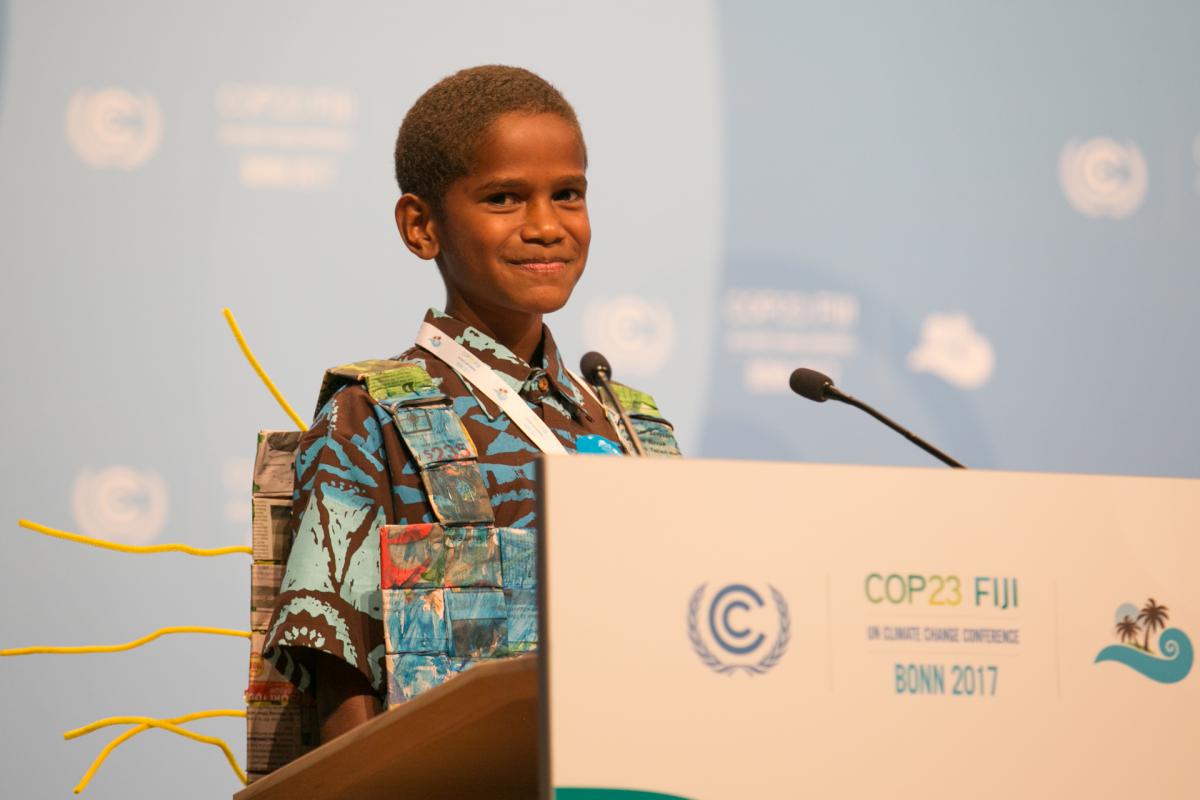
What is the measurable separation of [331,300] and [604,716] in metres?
1.70

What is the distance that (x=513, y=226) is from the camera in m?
1.87

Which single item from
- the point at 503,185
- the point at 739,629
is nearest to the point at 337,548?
the point at 503,185

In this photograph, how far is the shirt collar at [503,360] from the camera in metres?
1.86

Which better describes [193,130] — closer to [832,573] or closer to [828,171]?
[828,171]

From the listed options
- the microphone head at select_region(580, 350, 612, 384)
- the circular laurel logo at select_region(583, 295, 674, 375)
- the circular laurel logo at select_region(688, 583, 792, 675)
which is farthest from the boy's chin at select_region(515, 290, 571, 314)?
the circular laurel logo at select_region(688, 583, 792, 675)

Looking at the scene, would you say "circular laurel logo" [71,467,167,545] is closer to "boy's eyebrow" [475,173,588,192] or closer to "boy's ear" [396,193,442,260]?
"boy's ear" [396,193,442,260]

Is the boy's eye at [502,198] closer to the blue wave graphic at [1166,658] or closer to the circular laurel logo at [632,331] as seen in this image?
the circular laurel logo at [632,331]

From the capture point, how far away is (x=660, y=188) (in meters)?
2.83

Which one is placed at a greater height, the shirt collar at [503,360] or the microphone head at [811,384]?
the shirt collar at [503,360]

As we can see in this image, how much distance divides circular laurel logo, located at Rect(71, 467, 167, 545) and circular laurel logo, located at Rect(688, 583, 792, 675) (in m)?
1.60

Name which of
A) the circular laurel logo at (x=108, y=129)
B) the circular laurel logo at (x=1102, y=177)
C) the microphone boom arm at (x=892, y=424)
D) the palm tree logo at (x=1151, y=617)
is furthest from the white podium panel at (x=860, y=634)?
the circular laurel logo at (x=1102, y=177)

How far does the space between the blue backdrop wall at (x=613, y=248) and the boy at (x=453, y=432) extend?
0.64m

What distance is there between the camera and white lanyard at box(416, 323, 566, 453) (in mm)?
1776

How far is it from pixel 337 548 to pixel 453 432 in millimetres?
179
